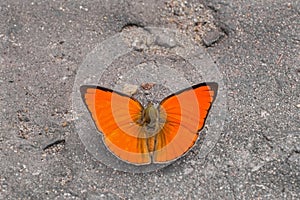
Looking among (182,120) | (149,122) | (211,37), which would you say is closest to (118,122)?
(149,122)

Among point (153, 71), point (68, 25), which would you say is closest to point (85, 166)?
point (153, 71)

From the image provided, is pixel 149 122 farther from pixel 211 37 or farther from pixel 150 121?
pixel 211 37

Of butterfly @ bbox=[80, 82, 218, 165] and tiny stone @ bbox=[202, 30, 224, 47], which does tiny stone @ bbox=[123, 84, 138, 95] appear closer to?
butterfly @ bbox=[80, 82, 218, 165]

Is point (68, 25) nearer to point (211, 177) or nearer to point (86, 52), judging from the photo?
point (86, 52)

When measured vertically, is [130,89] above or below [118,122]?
below

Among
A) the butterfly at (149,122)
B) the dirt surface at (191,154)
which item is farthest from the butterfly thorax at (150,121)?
the dirt surface at (191,154)

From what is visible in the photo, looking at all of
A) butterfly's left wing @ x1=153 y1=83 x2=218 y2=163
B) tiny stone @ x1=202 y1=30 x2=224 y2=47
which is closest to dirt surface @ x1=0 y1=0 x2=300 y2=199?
tiny stone @ x1=202 y1=30 x2=224 y2=47
